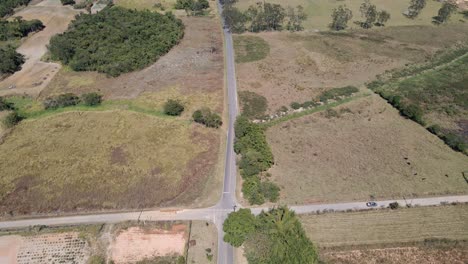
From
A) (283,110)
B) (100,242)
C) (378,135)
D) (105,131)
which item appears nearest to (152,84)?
(105,131)

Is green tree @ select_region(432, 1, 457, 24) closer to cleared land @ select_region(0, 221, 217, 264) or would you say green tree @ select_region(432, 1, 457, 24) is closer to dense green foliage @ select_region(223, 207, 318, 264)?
dense green foliage @ select_region(223, 207, 318, 264)

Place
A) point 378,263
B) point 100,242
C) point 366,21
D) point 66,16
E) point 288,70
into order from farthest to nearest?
point 66,16
point 366,21
point 288,70
point 100,242
point 378,263

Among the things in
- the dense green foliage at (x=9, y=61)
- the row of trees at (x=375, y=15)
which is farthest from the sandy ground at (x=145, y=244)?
the row of trees at (x=375, y=15)

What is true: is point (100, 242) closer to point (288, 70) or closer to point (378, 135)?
point (378, 135)

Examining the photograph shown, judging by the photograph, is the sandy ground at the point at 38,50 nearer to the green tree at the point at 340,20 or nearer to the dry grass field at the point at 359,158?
A: the dry grass field at the point at 359,158

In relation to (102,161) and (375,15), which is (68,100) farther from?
(375,15)

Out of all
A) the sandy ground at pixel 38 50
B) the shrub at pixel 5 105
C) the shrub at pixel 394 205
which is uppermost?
the shrub at pixel 394 205
